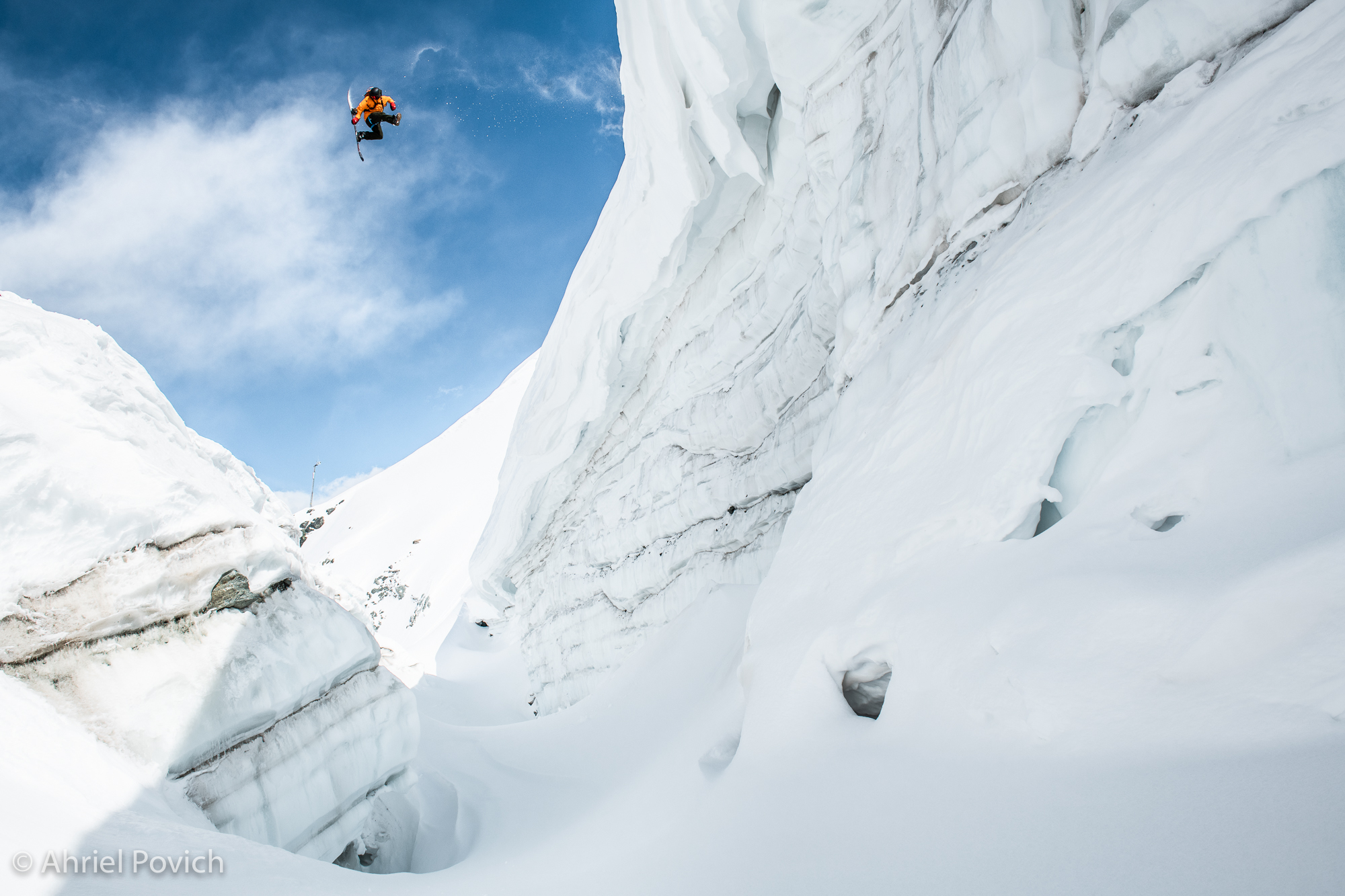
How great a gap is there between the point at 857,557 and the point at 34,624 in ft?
12.7

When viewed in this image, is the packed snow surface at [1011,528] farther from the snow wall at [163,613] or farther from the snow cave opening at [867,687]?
the snow wall at [163,613]

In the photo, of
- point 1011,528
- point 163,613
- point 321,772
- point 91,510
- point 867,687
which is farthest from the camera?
point 321,772

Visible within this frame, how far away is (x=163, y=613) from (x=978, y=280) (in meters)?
4.49

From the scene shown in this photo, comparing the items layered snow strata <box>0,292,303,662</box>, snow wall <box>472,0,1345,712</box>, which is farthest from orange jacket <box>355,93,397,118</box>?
layered snow strata <box>0,292,303,662</box>

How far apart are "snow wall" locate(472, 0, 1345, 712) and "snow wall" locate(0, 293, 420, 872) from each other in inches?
113

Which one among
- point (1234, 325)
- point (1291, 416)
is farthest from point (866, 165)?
point (1291, 416)

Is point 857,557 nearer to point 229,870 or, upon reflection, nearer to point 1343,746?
point 1343,746

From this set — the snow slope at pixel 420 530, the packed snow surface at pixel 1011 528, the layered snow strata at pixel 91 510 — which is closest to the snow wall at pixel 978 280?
the packed snow surface at pixel 1011 528

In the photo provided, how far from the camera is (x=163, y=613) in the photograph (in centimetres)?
321

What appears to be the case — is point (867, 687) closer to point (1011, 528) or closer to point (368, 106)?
point (1011, 528)

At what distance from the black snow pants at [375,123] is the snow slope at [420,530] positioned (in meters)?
5.60

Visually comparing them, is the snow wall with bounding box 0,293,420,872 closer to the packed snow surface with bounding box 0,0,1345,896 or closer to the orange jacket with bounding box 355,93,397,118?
the packed snow surface with bounding box 0,0,1345,896

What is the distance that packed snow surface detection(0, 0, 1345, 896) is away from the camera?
43.4 inches

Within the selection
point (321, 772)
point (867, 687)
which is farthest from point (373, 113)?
point (867, 687)
